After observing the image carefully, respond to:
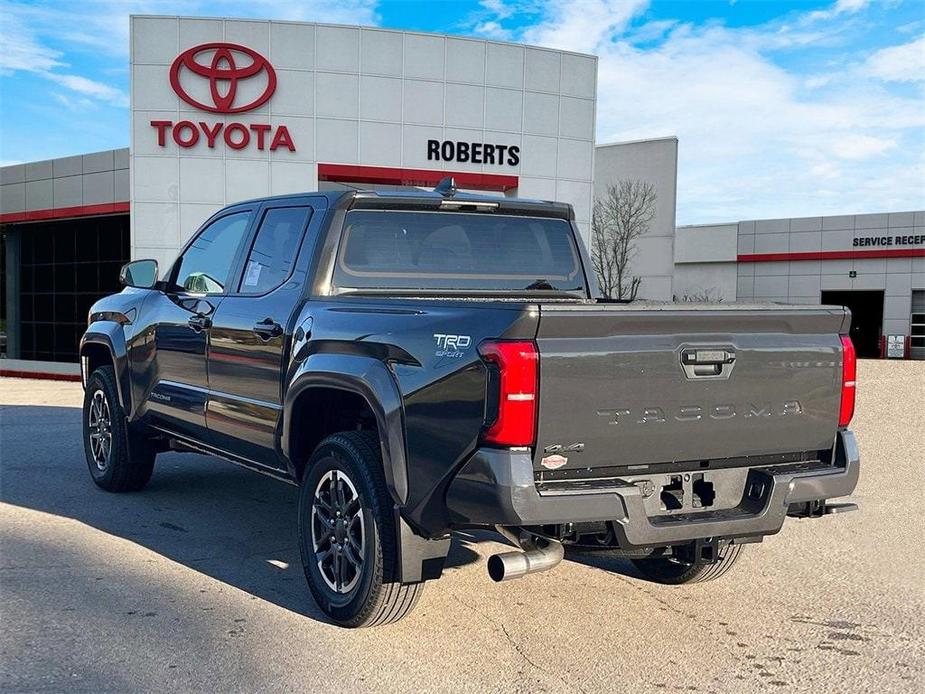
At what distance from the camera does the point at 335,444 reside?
14.4ft

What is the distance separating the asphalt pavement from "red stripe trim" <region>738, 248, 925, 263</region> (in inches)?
1710

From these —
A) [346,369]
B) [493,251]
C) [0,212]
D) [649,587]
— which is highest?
[0,212]

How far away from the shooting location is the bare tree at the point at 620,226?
115 feet

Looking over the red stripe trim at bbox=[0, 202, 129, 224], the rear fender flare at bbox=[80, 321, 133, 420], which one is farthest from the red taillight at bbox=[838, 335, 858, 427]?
the red stripe trim at bbox=[0, 202, 129, 224]

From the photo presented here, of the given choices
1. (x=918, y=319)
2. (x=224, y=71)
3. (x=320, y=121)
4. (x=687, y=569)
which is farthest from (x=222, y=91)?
(x=918, y=319)

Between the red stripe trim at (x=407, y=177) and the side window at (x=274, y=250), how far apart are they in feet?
51.0

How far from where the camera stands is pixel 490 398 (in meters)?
3.49

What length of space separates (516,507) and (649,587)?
2040 millimetres

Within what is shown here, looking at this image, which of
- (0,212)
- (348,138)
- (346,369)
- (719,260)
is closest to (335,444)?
(346,369)

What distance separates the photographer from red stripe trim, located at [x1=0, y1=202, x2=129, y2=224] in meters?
24.7

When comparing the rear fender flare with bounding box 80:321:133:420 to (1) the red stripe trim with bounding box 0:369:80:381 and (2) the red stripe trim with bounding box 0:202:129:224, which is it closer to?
(1) the red stripe trim with bounding box 0:369:80:381

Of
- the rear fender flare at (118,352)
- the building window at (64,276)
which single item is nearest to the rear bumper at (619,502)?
the rear fender flare at (118,352)

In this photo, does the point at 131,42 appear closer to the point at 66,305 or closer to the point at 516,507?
the point at 66,305

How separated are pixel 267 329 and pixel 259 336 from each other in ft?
0.34
